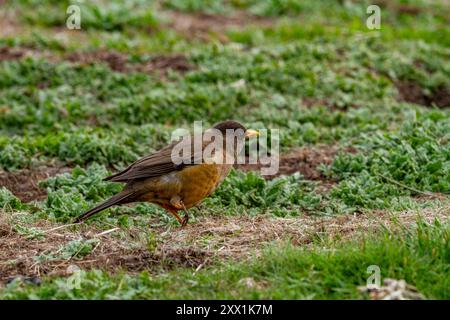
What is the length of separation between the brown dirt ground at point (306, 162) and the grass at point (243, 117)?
6cm

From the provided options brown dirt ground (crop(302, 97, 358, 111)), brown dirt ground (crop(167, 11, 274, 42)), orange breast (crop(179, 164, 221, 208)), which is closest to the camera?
orange breast (crop(179, 164, 221, 208))

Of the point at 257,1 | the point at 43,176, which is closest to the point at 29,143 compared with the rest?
the point at 43,176

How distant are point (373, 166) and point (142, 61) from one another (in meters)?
5.19

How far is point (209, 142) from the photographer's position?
8883 millimetres

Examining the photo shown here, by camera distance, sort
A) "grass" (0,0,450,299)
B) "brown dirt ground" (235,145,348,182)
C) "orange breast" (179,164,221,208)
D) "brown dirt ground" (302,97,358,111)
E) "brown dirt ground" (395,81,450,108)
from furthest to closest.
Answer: "brown dirt ground" (395,81,450,108)
"brown dirt ground" (302,97,358,111)
"brown dirt ground" (235,145,348,182)
"orange breast" (179,164,221,208)
"grass" (0,0,450,299)

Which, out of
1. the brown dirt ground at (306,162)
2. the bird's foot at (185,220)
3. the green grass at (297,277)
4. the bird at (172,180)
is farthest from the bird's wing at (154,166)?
the green grass at (297,277)

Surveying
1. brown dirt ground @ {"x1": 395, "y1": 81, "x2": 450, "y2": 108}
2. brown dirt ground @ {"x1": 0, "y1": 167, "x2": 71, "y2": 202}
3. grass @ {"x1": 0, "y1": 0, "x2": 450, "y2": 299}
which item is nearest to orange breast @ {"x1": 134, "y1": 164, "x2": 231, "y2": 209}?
grass @ {"x1": 0, "y1": 0, "x2": 450, "y2": 299}

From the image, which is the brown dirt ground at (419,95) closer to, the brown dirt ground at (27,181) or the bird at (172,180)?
the bird at (172,180)

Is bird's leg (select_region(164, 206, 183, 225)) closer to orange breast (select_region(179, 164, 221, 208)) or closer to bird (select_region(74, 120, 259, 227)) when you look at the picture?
bird (select_region(74, 120, 259, 227))

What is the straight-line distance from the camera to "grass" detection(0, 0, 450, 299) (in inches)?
260

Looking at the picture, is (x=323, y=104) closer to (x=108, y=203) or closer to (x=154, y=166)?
(x=154, y=166)

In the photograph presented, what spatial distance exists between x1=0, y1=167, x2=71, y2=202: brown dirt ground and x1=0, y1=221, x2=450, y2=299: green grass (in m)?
2.79

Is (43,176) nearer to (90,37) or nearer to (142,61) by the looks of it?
(142,61)

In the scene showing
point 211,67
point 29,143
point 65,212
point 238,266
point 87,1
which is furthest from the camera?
point 87,1
